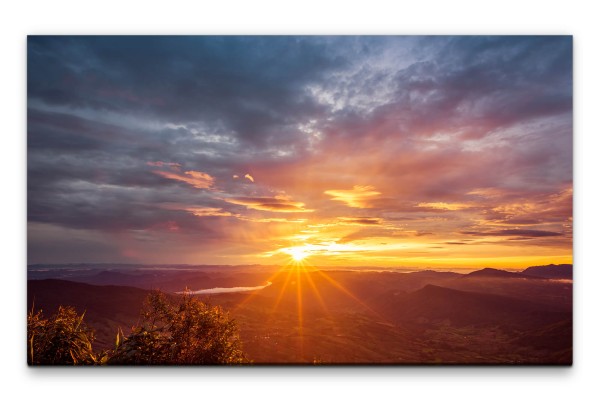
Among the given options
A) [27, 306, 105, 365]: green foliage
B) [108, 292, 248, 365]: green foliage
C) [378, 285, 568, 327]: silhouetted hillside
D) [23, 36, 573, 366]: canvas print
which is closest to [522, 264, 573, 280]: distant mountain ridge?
[23, 36, 573, 366]: canvas print

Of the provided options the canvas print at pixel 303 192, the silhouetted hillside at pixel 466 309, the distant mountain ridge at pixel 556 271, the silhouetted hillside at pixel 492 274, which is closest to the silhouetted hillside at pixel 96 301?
the canvas print at pixel 303 192

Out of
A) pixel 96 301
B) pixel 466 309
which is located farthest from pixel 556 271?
pixel 96 301

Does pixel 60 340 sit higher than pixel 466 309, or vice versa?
pixel 466 309

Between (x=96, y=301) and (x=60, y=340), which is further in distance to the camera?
(x=96, y=301)

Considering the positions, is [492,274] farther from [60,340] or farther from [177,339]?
[60,340]

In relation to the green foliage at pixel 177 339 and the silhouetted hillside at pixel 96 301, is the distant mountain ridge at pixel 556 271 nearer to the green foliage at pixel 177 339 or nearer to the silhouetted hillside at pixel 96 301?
the green foliage at pixel 177 339
